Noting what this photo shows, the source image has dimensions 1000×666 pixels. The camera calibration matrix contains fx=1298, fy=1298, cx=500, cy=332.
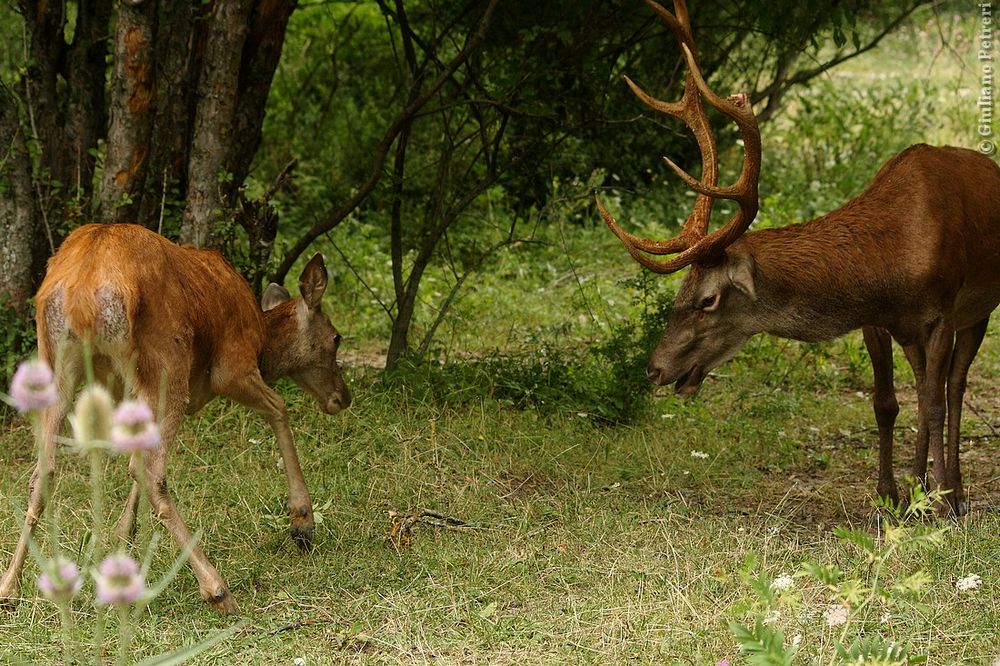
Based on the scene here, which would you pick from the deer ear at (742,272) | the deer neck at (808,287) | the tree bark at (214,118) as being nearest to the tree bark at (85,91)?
the tree bark at (214,118)

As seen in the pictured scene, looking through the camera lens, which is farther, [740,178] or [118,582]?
[740,178]

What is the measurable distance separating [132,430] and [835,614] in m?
2.27

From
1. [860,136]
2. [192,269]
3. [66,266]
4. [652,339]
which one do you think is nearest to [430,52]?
[652,339]

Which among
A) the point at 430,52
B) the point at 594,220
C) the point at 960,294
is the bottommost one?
the point at 594,220

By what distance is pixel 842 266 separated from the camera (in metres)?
6.01

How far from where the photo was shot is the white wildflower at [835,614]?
3799 mm

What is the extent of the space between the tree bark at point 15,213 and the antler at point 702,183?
3.10 meters

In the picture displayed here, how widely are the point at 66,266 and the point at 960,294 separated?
4.18 meters

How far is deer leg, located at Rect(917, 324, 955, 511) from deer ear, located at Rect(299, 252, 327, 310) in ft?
9.43

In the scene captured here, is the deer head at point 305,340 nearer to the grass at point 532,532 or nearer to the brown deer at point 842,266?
the grass at point 532,532

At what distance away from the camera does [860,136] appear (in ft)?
42.3

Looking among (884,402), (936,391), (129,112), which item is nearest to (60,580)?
(129,112)

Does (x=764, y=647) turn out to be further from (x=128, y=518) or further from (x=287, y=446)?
(x=128, y=518)

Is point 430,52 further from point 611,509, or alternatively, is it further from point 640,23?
point 611,509
